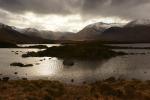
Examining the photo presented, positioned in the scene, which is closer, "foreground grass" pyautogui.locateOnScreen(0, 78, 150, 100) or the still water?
"foreground grass" pyautogui.locateOnScreen(0, 78, 150, 100)

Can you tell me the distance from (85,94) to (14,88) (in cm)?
1045

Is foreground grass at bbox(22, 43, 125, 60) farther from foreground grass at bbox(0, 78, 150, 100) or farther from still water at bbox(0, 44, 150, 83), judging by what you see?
foreground grass at bbox(0, 78, 150, 100)

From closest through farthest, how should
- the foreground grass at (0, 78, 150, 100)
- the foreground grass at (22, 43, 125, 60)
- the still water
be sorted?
the foreground grass at (0, 78, 150, 100) → the still water → the foreground grass at (22, 43, 125, 60)

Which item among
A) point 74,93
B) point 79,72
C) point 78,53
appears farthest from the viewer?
point 78,53

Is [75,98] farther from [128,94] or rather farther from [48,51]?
[48,51]

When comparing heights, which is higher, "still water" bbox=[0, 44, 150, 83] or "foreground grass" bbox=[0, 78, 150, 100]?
"foreground grass" bbox=[0, 78, 150, 100]

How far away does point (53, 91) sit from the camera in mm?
37219

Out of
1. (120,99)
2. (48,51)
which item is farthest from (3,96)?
(48,51)

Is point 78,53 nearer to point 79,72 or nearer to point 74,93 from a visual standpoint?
point 79,72

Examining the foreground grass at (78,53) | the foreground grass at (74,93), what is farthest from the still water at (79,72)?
the foreground grass at (78,53)

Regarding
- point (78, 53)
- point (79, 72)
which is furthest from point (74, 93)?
point (78, 53)

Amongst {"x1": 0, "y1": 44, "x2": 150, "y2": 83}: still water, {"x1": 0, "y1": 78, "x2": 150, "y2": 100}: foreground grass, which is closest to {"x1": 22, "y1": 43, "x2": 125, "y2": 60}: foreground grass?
{"x1": 0, "y1": 44, "x2": 150, "y2": 83}: still water

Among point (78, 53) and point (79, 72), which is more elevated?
point (78, 53)

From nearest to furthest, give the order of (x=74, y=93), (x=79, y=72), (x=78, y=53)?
(x=74, y=93)
(x=79, y=72)
(x=78, y=53)
